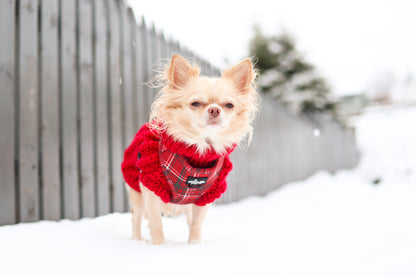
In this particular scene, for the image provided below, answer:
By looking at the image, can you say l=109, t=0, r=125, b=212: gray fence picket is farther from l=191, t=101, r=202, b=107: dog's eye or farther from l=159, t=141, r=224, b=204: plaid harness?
l=191, t=101, r=202, b=107: dog's eye

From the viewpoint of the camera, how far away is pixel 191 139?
1.75 meters

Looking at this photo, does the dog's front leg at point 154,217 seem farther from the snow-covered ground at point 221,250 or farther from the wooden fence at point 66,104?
the wooden fence at point 66,104

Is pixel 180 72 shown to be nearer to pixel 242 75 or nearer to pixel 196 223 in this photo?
pixel 242 75

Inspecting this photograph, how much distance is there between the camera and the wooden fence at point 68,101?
1.92m

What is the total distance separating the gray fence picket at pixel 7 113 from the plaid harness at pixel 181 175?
1.08m

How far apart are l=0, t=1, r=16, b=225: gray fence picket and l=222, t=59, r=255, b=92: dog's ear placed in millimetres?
1511

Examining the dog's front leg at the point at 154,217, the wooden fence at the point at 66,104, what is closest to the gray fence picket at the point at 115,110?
the wooden fence at the point at 66,104

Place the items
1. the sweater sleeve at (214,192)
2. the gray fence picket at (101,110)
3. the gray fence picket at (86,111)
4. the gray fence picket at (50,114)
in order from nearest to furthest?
the sweater sleeve at (214,192) < the gray fence picket at (50,114) < the gray fence picket at (86,111) < the gray fence picket at (101,110)

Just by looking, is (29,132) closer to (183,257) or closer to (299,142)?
(183,257)

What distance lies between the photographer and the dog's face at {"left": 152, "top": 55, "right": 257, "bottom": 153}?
167cm

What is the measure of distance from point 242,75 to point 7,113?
1.65 metres

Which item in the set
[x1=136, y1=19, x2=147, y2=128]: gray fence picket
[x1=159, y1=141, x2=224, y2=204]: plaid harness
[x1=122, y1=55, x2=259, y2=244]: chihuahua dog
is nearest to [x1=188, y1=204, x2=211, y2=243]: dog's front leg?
[x1=122, y1=55, x2=259, y2=244]: chihuahua dog

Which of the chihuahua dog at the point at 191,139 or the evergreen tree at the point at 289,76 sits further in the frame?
the evergreen tree at the point at 289,76

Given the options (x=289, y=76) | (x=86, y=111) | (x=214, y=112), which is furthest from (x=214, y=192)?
(x=289, y=76)
